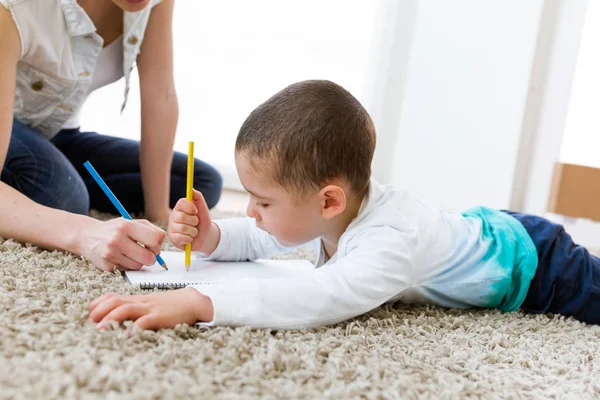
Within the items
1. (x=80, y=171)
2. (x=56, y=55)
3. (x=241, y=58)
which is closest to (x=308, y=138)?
(x=56, y=55)

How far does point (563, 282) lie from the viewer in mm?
995

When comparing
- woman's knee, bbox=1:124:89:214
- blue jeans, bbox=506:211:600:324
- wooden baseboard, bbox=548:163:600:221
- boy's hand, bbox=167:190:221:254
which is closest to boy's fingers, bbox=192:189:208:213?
boy's hand, bbox=167:190:221:254

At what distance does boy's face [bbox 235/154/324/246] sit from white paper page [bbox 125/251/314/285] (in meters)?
0.10

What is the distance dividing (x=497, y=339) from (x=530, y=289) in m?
0.21

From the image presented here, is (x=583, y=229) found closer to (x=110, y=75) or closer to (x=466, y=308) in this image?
(x=466, y=308)

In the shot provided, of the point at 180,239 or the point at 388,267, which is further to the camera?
the point at 180,239

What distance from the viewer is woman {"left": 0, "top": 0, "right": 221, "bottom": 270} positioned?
0.93 meters

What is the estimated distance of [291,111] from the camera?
0.83m

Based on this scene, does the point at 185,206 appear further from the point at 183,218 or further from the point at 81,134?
the point at 81,134

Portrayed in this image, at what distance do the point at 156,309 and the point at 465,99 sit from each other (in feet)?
5.93

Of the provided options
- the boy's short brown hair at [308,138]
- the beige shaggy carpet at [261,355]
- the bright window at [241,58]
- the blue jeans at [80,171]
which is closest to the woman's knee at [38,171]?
the blue jeans at [80,171]

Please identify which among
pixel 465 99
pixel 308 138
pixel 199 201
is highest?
pixel 465 99

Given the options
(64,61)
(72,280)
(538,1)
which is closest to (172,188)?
(64,61)

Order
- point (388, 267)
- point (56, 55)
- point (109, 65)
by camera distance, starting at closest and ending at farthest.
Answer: point (388, 267) < point (56, 55) < point (109, 65)
